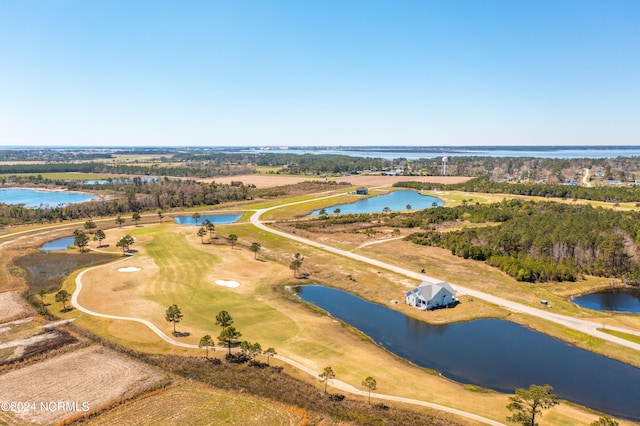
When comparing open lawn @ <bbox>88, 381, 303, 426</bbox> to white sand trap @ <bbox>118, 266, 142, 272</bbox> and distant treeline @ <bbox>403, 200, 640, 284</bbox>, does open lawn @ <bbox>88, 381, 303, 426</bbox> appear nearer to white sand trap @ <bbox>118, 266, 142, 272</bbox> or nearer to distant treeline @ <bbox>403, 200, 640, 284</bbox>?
white sand trap @ <bbox>118, 266, 142, 272</bbox>

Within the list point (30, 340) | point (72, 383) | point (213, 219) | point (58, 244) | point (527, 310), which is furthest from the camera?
point (213, 219)

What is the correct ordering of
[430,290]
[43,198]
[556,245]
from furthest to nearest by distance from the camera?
[43,198], [556,245], [430,290]

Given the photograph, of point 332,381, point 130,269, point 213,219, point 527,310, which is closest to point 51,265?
point 130,269

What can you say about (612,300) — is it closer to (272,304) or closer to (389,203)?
(272,304)

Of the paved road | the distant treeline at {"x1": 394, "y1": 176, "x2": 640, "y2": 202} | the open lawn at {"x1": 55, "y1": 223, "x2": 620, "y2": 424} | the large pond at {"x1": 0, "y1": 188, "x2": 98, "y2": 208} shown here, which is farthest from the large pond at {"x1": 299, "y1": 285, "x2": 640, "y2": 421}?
the large pond at {"x1": 0, "y1": 188, "x2": 98, "y2": 208}

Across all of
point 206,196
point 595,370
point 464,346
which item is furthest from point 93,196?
point 595,370

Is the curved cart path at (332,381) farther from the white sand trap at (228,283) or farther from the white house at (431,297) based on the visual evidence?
the white house at (431,297)

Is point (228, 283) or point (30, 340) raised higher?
point (30, 340)
